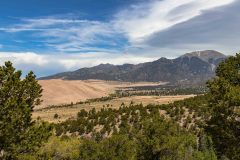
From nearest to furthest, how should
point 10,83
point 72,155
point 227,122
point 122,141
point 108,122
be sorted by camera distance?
point 10,83 → point 227,122 → point 72,155 → point 122,141 → point 108,122

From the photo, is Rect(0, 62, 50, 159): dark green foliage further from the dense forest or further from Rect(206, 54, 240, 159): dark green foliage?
Rect(206, 54, 240, 159): dark green foliage

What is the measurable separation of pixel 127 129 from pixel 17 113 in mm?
47467

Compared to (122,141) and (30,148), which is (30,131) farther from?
(122,141)

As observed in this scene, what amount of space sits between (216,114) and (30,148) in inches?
657

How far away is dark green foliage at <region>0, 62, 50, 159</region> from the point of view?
33.9m

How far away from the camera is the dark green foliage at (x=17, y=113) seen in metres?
33.9

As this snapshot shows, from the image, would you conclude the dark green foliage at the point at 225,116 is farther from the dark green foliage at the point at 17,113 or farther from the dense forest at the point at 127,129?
the dark green foliage at the point at 17,113

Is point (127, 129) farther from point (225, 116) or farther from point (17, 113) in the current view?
point (17, 113)

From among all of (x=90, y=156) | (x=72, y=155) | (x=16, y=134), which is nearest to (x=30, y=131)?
(x=16, y=134)

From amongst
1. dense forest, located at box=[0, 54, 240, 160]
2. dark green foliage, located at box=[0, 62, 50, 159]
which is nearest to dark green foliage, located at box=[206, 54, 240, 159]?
dense forest, located at box=[0, 54, 240, 160]

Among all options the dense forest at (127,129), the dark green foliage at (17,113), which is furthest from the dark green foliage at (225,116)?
the dark green foliage at (17,113)

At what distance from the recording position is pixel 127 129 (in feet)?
263

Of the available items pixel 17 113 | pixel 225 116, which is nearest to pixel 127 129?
pixel 225 116

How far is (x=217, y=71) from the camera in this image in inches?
1599
